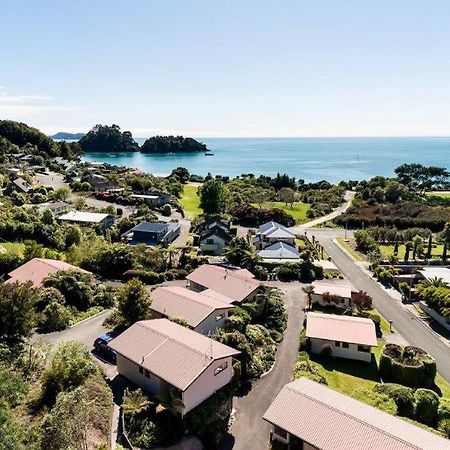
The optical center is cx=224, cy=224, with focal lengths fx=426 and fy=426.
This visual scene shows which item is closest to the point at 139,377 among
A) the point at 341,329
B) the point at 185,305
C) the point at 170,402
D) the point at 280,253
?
the point at 170,402

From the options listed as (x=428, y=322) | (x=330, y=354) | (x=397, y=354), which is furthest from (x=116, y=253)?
(x=428, y=322)

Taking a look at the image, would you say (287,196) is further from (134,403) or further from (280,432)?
(134,403)

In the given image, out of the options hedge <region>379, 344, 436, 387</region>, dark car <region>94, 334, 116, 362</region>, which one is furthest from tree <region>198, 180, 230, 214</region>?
dark car <region>94, 334, 116, 362</region>

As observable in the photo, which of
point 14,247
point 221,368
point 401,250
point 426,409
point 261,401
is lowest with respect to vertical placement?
point 401,250

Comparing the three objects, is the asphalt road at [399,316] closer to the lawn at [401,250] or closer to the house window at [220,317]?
the lawn at [401,250]

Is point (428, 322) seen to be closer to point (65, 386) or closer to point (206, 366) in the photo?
point (206, 366)
